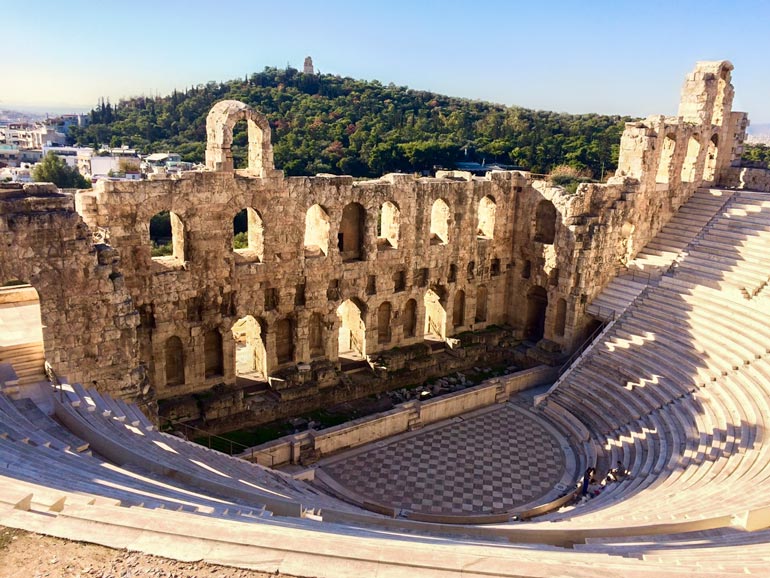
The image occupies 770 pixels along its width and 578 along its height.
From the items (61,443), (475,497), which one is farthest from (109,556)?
(475,497)

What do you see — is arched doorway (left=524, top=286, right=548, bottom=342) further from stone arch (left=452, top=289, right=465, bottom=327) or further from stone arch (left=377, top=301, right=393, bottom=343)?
stone arch (left=377, top=301, right=393, bottom=343)

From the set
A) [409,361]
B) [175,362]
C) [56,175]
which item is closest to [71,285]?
[175,362]

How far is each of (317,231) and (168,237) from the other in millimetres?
32670

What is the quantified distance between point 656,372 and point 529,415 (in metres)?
4.31

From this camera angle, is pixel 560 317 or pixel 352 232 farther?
pixel 560 317

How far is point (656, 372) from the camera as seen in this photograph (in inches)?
798

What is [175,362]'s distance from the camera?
19594 mm

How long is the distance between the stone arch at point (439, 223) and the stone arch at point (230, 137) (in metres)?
7.25

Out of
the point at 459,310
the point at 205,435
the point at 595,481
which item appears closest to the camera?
the point at 595,481

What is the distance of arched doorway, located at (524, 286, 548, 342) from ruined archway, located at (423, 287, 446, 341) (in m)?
4.01

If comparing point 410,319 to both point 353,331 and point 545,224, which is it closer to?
point 353,331

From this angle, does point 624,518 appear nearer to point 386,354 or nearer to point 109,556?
point 109,556

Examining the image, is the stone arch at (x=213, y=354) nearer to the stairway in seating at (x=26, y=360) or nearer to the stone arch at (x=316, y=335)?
the stone arch at (x=316, y=335)

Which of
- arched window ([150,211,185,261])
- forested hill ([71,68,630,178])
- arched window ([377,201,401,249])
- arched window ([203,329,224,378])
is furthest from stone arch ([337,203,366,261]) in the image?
forested hill ([71,68,630,178])
